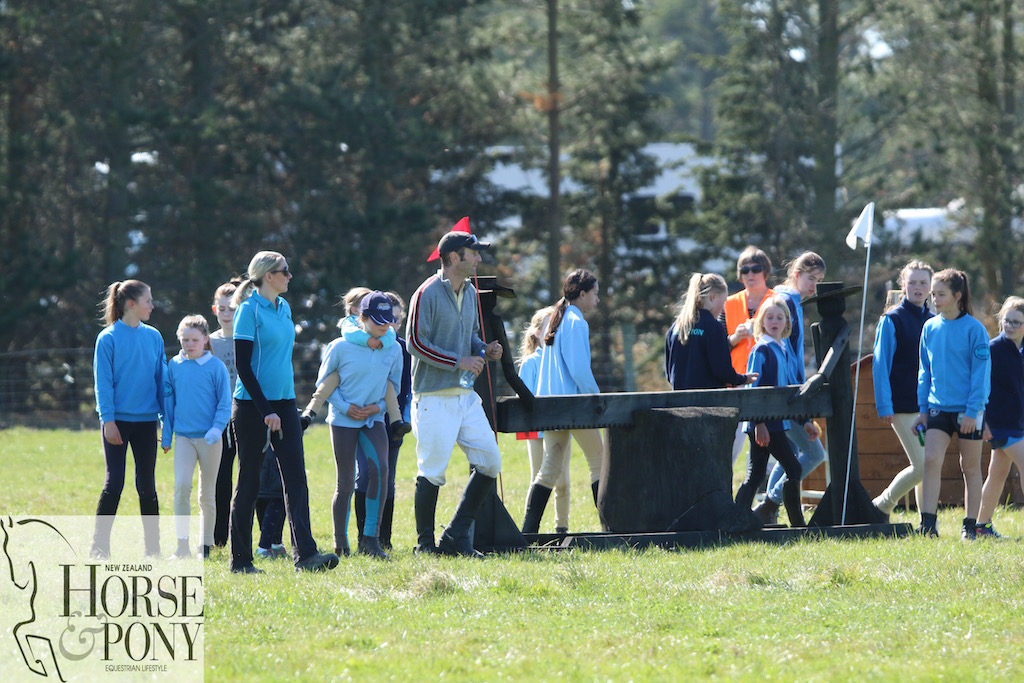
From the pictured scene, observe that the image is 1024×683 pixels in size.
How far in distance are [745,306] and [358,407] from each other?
3450 mm

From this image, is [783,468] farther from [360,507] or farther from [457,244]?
[457,244]

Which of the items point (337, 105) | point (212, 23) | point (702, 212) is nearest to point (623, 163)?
point (702, 212)

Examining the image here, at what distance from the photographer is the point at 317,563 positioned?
7594 millimetres

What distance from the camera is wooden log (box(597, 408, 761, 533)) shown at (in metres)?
8.48

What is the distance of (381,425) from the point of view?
343 inches

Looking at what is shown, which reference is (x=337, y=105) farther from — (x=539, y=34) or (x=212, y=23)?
(x=539, y=34)

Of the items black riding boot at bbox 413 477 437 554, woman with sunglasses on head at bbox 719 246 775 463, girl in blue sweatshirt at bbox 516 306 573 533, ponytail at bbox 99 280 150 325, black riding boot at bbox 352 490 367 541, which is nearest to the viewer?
black riding boot at bbox 413 477 437 554

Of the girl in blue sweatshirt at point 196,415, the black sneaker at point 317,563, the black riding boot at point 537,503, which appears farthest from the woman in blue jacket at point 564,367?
the girl in blue sweatshirt at point 196,415

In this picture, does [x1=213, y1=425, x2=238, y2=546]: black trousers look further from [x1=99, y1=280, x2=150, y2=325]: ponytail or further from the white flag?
the white flag

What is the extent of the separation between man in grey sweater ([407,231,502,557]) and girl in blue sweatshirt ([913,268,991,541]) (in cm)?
282

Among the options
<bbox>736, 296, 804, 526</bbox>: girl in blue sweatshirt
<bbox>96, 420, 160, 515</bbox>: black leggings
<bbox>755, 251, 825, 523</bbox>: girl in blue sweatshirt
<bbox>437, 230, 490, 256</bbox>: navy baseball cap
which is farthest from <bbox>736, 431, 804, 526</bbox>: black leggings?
<bbox>96, 420, 160, 515</bbox>: black leggings

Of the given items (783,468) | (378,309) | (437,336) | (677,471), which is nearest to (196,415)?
(378,309)

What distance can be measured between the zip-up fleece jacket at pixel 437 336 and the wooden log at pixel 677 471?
1415mm

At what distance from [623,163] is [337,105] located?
9240 mm
